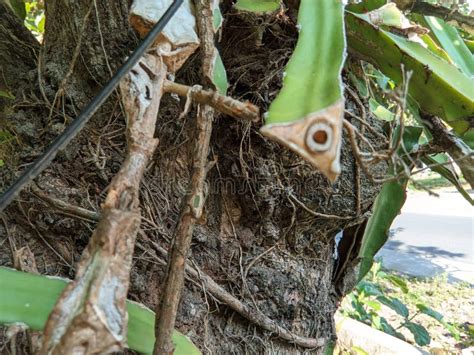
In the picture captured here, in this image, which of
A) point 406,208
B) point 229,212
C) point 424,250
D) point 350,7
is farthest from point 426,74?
point 406,208

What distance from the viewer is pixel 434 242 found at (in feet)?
9.39

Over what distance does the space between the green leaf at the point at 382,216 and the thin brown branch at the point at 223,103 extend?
0.34 metres

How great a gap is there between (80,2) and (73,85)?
11 cm

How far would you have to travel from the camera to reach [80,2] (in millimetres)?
572

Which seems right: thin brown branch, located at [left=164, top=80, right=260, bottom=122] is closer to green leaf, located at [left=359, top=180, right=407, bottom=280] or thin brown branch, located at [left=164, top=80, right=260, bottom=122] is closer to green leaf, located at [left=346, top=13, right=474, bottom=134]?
green leaf, located at [left=346, top=13, right=474, bottom=134]

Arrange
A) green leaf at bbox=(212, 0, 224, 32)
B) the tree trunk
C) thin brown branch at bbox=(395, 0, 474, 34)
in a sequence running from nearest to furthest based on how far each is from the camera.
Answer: green leaf at bbox=(212, 0, 224, 32)
the tree trunk
thin brown branch at bbox=(395, 0, 474, 34)

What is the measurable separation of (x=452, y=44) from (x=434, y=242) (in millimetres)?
2458

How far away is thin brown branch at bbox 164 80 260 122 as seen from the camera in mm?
335

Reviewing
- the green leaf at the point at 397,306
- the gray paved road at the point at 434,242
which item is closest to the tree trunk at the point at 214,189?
the green leaf at the point at 397,306

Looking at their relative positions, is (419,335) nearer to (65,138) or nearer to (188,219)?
(188,219)

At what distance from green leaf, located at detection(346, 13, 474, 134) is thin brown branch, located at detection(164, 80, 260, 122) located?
0.24 m

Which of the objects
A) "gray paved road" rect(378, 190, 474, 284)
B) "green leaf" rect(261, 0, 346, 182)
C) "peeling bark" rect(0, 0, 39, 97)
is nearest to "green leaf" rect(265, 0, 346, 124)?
"green leaf" rect(261, 0, 346, 182)

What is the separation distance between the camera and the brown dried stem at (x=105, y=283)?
0.76 ft

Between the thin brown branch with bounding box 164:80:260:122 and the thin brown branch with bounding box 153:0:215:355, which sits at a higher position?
the thin brown branch with bounding box 164:80:260:122
